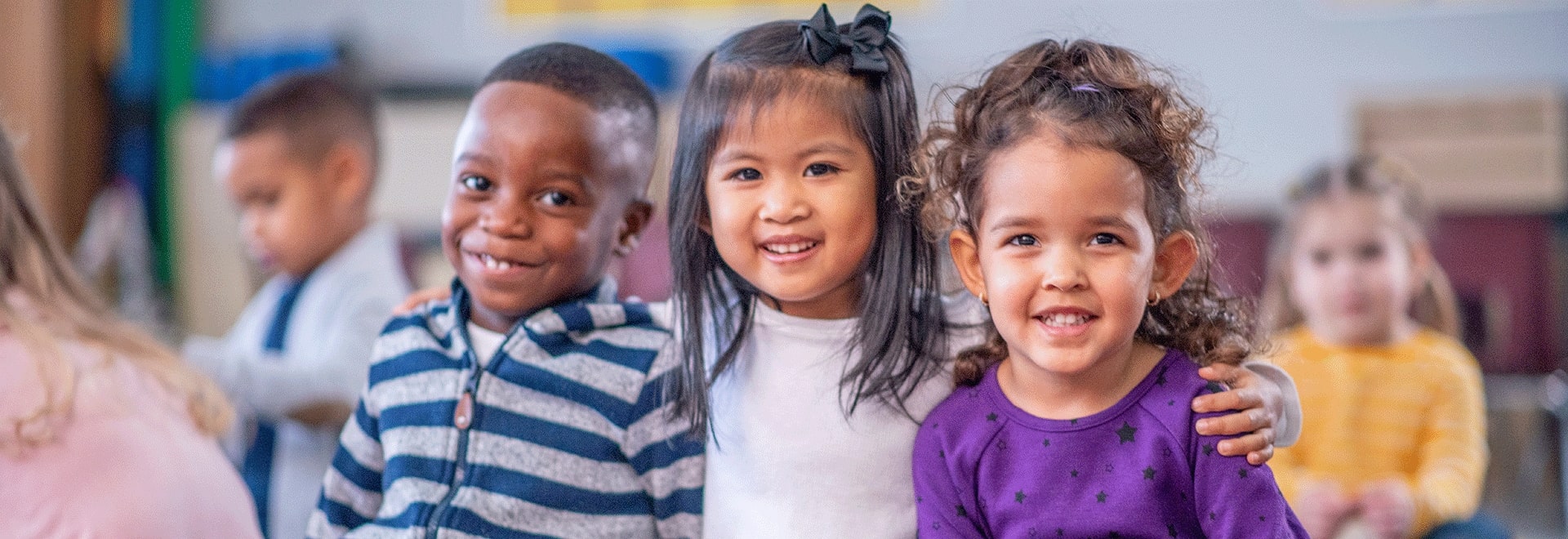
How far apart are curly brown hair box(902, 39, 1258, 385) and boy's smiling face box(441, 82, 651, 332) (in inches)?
14.5

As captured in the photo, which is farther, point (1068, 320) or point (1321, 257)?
point (1321, 257)

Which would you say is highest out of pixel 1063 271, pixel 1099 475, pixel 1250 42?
pixel 1063 271

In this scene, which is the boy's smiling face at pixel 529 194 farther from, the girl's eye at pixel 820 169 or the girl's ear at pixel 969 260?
the girl's ear at pixel 969 260

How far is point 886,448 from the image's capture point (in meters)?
1.25

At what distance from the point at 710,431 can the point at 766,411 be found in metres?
0.07

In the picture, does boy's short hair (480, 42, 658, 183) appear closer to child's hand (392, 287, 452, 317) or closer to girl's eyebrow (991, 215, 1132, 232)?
child's hand (392, 287, 452, 317)

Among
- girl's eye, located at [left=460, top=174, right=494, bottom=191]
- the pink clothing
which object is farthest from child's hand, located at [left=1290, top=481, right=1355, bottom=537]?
the pink clothing

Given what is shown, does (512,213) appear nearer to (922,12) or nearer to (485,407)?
(485,407)

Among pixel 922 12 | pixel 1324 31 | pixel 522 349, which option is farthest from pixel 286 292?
pixel 1324 31

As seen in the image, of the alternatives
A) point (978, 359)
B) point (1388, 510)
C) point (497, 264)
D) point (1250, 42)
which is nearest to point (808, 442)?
point (978, 359)

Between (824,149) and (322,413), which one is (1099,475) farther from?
(322,413)

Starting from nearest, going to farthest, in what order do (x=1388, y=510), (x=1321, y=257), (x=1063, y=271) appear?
(x=1063, y=271) < (x=1388, y=510) < (x=1321, y=257)

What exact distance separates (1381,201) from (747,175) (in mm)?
1415

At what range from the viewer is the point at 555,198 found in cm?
133
